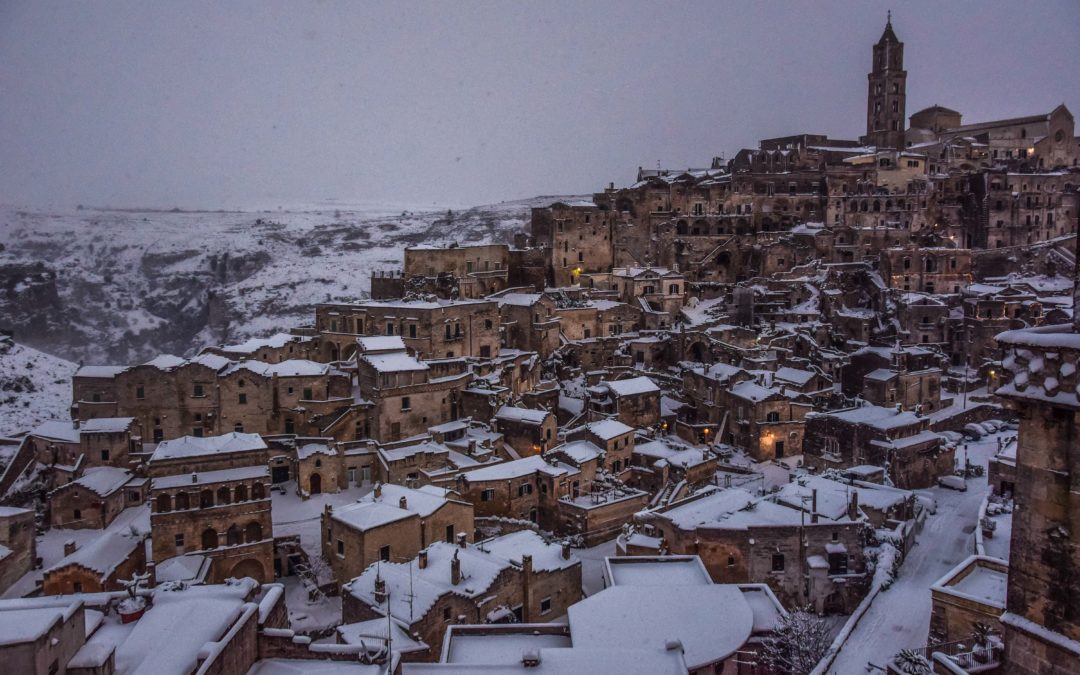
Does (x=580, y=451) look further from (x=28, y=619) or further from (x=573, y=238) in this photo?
(x=573, y=238)

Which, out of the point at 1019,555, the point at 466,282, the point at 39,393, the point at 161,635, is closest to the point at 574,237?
the point at 466,282

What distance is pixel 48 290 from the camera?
78875 millimetres

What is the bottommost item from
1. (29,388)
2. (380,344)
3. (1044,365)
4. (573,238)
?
(29,388)

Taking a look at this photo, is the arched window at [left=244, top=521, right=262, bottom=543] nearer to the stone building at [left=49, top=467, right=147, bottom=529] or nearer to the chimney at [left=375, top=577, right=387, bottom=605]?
the stone building at [left=49, top=467, right=147, bottom=529]

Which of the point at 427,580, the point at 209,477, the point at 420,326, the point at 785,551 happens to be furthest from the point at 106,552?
the point at 785,551

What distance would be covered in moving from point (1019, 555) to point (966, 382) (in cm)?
5127

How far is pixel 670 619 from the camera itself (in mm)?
20375

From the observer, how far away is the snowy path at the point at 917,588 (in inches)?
818

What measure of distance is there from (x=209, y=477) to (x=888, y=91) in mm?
87845

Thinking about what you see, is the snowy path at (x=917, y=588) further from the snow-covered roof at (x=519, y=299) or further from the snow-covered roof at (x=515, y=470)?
the snow-covered roof at (x=519, y=299)

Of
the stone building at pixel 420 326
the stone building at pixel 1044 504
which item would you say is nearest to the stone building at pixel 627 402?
the stone building at pixel 420 326

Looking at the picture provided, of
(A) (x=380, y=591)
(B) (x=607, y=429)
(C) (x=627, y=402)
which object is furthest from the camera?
(C) (x=627, y=402)

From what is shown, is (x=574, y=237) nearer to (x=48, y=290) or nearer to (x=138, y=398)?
(x=138, y=398)

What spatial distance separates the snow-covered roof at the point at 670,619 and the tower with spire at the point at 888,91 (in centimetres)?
8208
